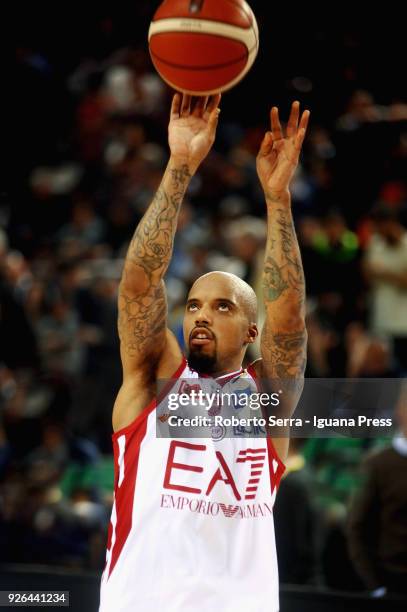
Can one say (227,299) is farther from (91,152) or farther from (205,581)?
(91,152)

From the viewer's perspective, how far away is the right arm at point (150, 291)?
3875mm

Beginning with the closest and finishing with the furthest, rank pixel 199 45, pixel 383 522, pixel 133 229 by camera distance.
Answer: pixel 199 45
pixel 383 522
pixel 133 229

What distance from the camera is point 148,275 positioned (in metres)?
3.88

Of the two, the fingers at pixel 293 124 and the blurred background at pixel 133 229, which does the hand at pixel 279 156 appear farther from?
the blurred background at pixel 133 229

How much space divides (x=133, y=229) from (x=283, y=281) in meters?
6.03

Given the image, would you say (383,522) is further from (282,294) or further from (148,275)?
(148,275)

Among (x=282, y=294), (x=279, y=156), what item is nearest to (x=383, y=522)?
(x=282, y=294)

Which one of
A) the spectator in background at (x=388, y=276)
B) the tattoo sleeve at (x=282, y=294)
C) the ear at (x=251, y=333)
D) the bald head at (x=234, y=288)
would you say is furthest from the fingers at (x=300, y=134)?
the spectator in background at (x=388, y=276)

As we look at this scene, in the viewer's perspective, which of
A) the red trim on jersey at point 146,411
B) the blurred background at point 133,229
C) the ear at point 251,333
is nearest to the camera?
the red trim on jersey at point 146,411

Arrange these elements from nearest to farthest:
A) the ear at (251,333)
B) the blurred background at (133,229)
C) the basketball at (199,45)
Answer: the ear at (251,333) < the basketball at (199,45) < the blurred background at (133,229)

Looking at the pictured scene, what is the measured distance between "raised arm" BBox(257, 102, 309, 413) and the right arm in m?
0.30

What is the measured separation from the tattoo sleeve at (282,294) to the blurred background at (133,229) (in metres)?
2.20

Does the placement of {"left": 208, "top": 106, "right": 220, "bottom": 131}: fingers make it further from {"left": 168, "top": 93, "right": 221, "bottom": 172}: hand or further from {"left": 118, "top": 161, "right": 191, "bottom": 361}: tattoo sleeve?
{"left": 118, "top": 161, "right": 191, "bottom": 361}: tattoo sleeve

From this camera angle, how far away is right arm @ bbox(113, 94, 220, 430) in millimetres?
3875
